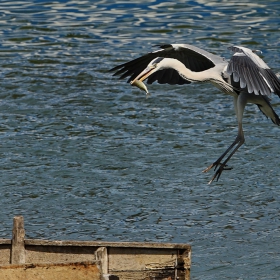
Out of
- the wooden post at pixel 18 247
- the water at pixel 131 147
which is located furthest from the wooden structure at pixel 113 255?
the water at pixel 131 147

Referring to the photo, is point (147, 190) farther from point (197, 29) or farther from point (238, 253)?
point (197, 29)

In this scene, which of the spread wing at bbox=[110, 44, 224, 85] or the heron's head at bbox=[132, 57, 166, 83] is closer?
the heron's head at bbox=[132, 57, 166, 83]

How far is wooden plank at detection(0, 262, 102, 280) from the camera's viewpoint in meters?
7.19

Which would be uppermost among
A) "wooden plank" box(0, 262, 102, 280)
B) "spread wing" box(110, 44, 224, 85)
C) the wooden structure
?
"spread wing" box(110, 44, 224, 85)

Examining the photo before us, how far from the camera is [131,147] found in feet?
44.2

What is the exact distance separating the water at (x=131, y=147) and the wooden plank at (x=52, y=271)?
2054 mm

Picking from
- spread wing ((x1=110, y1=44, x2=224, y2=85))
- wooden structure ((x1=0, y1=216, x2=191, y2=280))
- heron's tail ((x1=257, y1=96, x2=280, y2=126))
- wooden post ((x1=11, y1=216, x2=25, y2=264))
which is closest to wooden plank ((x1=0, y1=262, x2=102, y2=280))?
wooden structure ((x1=0, y1=216, x2=191, y2=280))

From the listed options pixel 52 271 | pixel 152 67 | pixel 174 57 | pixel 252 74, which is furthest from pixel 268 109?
pixel 52 271

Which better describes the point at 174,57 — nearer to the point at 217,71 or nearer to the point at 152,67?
the point at 217,71

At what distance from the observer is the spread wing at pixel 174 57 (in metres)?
10.1

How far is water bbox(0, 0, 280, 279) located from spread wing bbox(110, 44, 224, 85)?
1692 mm

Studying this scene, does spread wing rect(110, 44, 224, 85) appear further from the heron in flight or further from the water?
the water

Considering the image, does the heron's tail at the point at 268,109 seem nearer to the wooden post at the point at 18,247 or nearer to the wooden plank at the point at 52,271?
the wooden post at the point at 18,247

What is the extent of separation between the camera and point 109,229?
408 inches
